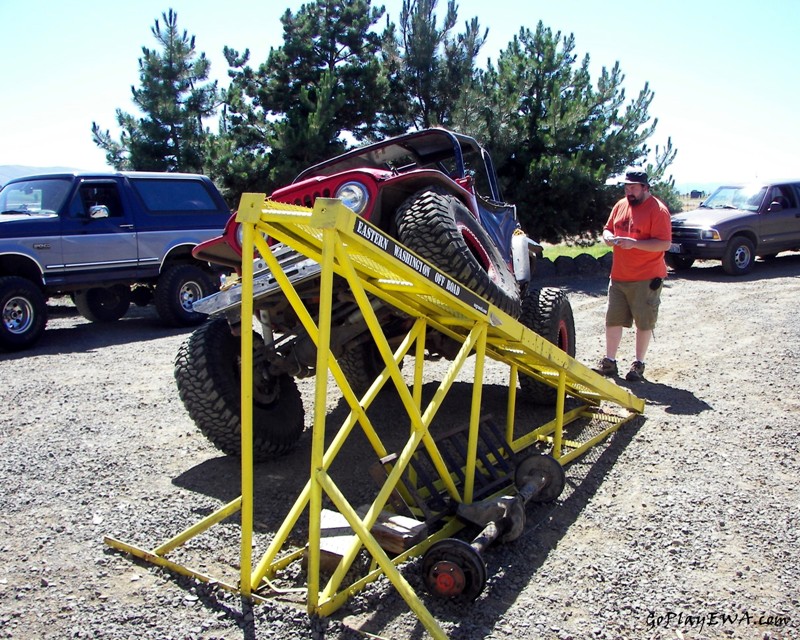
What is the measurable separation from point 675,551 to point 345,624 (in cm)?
167

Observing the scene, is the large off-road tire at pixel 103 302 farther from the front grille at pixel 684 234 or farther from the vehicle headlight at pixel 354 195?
the front grille at pixel 684 234

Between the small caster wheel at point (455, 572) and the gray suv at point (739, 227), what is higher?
the gray suv at point (739, 227)

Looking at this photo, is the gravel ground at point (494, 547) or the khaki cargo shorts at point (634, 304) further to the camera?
the khaki cargo shorts at point (634, 304)

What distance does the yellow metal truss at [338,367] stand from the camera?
2992mm

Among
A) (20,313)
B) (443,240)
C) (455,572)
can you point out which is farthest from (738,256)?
(455,572)

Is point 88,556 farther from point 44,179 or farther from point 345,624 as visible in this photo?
point 44,179

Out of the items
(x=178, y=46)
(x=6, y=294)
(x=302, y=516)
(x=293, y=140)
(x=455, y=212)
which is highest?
(x=178, y=46)

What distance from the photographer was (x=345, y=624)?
9.98 feet

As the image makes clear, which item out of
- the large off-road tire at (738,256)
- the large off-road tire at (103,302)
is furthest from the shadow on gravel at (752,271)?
the large off-road tire at (103,302)

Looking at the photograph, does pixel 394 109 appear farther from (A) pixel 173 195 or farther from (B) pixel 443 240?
(B) pixel 443 240

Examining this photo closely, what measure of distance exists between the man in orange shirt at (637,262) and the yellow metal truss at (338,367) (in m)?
2.53

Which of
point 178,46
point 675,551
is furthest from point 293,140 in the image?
point 675,551

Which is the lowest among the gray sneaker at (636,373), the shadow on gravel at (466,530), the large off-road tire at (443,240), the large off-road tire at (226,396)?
the shadow on gravel at (466,530)

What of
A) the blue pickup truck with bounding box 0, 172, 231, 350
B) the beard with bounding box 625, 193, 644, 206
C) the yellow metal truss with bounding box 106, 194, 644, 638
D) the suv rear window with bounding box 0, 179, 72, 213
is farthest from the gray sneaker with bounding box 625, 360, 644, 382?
the suv rear window with bounding box 0, 179, 72, 213
